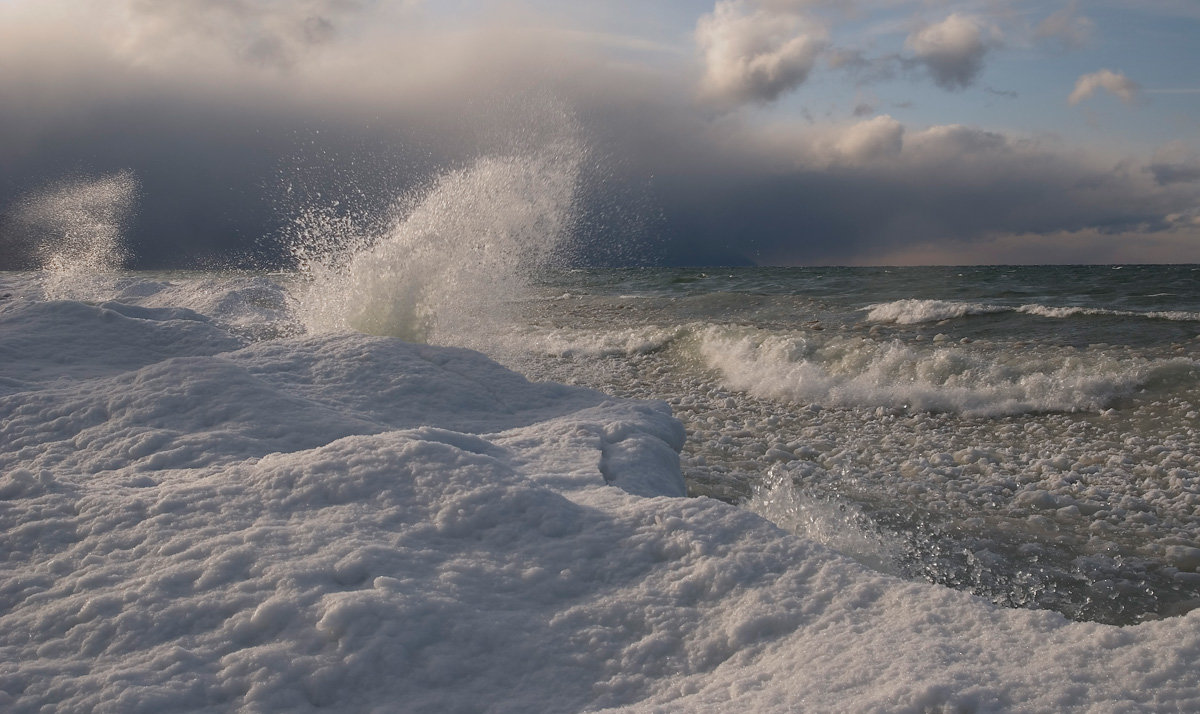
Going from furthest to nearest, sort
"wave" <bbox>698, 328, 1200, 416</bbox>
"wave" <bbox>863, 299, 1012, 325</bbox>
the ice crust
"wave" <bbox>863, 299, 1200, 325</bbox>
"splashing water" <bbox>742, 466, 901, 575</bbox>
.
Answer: "wave" <bbox>863, 299, 1012, 325</bbox> → "wave" <bbox>863, 299, 1200, 325</bbox> → "wave" <bbox>698, 328, 1200, 416</bbox> → "splashing water" <bbox>742, 466, 901, 575</bbox> → the ice crust

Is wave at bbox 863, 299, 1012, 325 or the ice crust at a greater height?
wave at bbox 863, 299, 1012, 325

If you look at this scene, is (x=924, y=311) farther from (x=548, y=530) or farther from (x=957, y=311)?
(x=548, y=530)

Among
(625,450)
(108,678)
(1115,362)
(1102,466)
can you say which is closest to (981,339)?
(1115,362)

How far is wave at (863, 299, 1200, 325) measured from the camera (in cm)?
1287

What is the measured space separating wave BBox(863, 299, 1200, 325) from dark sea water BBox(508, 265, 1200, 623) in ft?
0.19

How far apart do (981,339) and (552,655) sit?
1104cm

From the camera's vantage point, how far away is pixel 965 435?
6328 millimetres

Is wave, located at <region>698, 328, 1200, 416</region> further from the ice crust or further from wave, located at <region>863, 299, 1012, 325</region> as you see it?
the ice crust

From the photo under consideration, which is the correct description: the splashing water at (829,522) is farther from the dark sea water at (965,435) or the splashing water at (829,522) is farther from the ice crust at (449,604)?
the ice crust at (449,604)

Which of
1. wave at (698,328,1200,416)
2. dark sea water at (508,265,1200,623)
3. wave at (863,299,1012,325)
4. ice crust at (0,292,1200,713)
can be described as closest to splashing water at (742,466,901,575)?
dark sea water at (508,265,1200,623)

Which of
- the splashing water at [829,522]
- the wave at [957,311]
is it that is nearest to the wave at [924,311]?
the wave at [957,311]

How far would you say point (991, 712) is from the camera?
1.51m

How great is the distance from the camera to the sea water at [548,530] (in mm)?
1749

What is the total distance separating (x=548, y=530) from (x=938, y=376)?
6.40 metres
